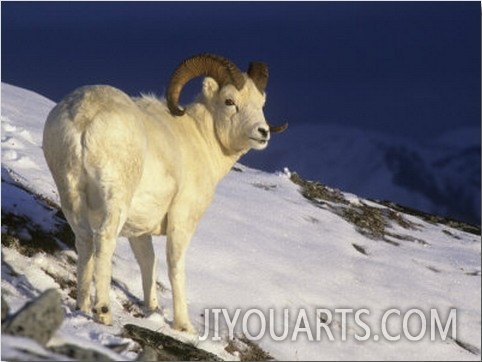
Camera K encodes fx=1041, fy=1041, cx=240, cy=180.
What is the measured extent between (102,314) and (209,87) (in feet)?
16.0

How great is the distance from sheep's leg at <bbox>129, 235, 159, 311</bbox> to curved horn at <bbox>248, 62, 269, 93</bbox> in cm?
320

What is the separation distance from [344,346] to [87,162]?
856 cm

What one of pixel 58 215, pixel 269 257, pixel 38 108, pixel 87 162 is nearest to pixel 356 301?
pixel 269 257

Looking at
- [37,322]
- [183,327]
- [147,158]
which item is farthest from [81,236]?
[37,322]

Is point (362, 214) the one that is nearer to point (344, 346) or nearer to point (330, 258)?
point (330, 258)

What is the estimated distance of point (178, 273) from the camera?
672 inches

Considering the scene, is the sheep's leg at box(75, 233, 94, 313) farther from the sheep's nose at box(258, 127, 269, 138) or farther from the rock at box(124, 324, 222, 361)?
the sheep's nose at box(258, 127, 269, 138)

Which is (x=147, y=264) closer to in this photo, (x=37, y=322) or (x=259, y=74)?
(x=259, y=74)

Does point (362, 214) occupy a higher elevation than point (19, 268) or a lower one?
higher

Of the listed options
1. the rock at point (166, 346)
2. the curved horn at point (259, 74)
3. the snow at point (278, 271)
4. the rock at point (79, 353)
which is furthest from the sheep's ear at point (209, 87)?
the rock at point (79, 353)

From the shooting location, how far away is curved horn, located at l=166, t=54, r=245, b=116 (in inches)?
682

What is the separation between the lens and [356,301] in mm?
23797

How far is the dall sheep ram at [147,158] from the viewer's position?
573 inches

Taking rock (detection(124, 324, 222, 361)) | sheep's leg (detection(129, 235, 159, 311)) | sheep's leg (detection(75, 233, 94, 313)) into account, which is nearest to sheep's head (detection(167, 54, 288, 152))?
sheep's leg (detection(129, 235, 159, 311))
